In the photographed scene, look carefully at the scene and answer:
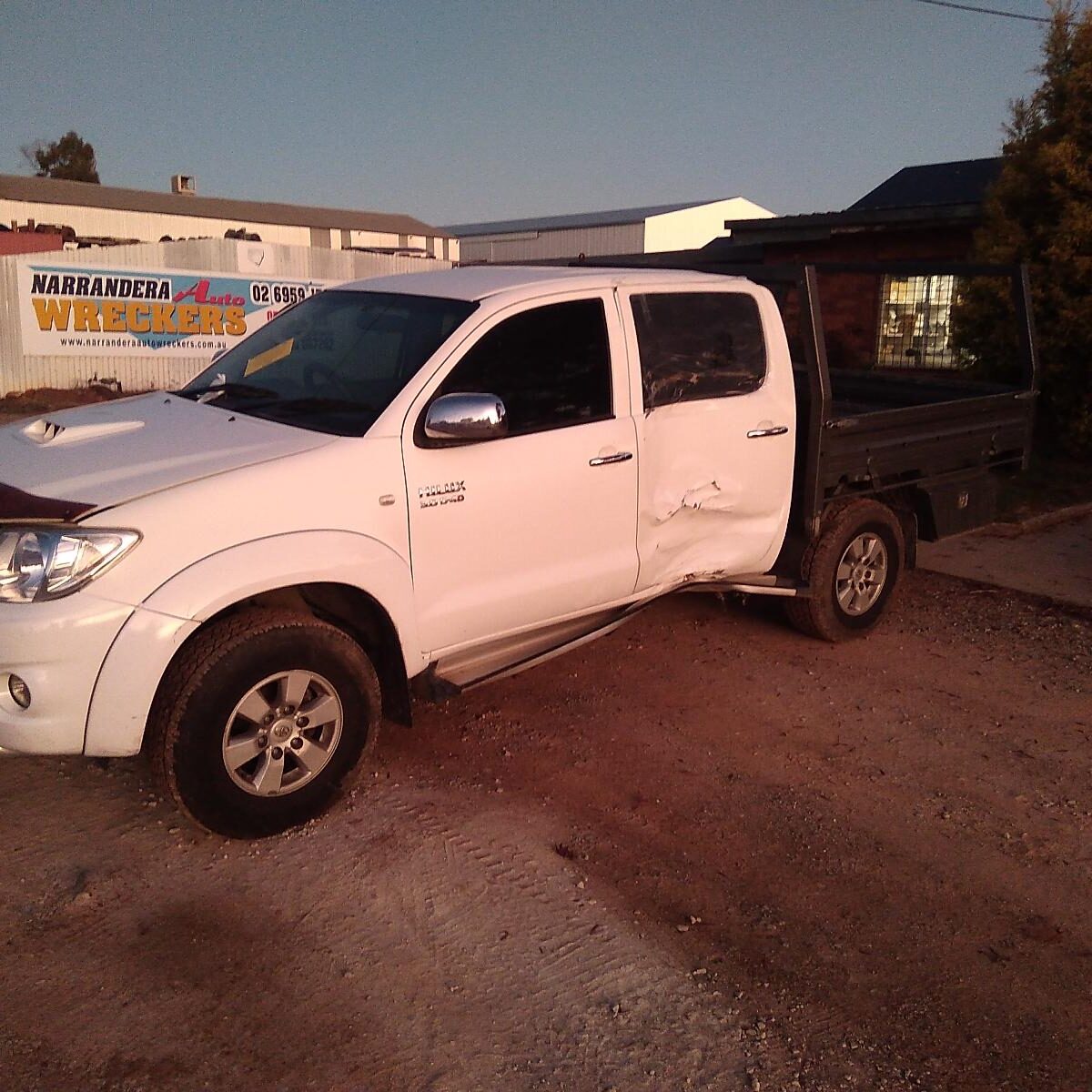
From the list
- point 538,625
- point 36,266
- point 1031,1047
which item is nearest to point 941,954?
point 1031,1047

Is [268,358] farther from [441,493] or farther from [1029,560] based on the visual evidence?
[1029,560]

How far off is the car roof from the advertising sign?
42.2ft

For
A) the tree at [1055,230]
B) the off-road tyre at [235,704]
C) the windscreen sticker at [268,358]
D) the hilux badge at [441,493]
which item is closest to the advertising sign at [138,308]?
the tree at [1055,230]

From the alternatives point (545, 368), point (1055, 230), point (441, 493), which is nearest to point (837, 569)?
point (545, 368)

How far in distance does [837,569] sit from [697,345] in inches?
66.6

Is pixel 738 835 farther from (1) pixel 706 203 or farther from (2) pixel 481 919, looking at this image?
(1) pixel 706 203

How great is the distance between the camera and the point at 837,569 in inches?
245

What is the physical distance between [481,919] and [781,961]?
997mm

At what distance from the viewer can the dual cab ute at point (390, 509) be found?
3625 millimetres

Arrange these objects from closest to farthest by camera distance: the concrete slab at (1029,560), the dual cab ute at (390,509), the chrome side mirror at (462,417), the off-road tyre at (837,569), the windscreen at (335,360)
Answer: the dual cab ute at (390,509), the chrome side mirror at (462,417), the windscreen at (335,360), the off-road tyre at (837,569), the concrete slab at (1029,560)

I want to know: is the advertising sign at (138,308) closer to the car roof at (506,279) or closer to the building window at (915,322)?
the building window at (915,322)

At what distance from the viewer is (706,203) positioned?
2222 inches

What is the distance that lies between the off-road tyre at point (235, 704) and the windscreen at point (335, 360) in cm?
83

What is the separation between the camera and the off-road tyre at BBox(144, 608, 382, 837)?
3760mm
